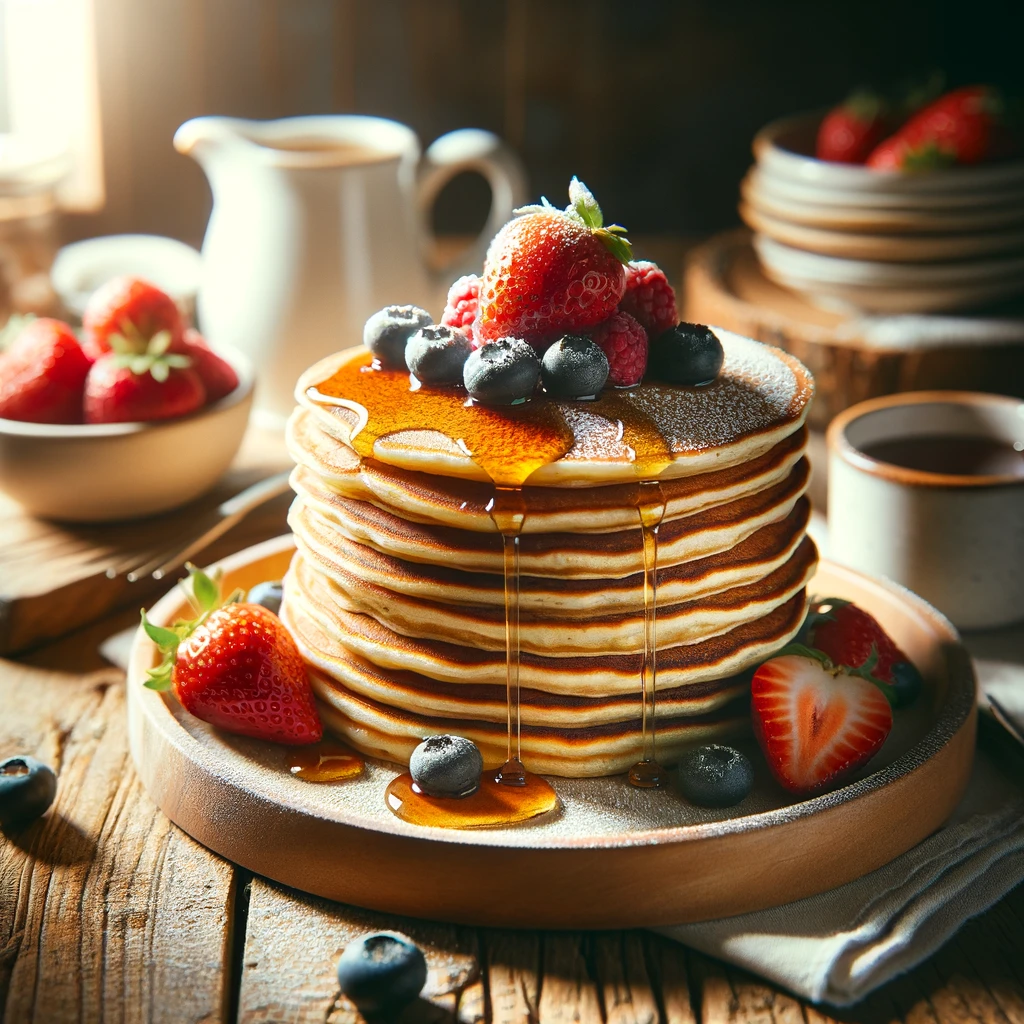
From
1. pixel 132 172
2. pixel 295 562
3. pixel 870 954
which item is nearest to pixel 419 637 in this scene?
pixel 295 562

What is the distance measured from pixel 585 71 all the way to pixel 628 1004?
2.71 meters

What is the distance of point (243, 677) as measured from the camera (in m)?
1.38

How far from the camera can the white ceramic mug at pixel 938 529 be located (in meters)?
1.74

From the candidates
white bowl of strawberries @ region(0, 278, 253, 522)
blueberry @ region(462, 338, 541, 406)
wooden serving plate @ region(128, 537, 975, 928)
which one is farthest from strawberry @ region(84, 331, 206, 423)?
blueberry @ region(462, 338, 541, 406)

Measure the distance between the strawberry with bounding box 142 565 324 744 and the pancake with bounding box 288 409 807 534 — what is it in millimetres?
181

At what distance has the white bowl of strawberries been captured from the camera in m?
1.89

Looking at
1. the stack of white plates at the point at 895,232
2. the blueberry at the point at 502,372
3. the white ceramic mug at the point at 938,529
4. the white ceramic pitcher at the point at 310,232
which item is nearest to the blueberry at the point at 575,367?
the blueberry at the point at 502,372

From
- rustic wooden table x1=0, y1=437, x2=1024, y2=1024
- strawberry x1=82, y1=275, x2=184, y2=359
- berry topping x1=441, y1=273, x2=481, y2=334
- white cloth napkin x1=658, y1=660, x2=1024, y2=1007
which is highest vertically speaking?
berry topping x1=441, y1=273, x2=481, y2=334

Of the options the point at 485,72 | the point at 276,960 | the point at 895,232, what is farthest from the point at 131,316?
the point at 485,72

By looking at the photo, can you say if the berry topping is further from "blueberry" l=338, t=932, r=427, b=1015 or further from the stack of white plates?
the stack of white plates

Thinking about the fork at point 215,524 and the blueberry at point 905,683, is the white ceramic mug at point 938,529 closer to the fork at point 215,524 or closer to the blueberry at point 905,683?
the blueberry at point 905,683

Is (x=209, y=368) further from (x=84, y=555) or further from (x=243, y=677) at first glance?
(x=243, y=677)

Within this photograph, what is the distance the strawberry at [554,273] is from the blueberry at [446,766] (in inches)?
16.5

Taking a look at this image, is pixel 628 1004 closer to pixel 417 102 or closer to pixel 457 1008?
pixel 457 1008
